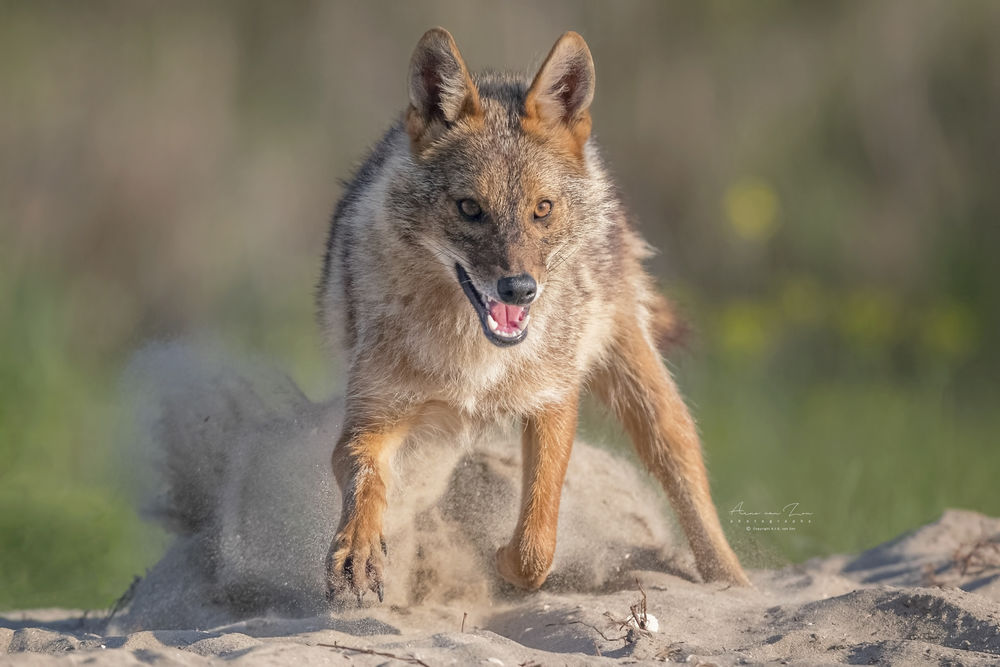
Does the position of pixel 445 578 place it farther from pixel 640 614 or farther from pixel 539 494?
→ pixel 640 614

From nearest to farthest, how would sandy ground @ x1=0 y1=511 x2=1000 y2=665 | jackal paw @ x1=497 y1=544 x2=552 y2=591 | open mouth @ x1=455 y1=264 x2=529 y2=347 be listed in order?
sandy ground @ x1=0 y1=511 x2=1000 y2=665 < open mouth @ x1=455 y1=264 x2=529 y2=347 < jackal paw @ x1=497 y1=544 x2=552 y2=591

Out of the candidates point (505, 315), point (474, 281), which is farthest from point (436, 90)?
point (505, 315)

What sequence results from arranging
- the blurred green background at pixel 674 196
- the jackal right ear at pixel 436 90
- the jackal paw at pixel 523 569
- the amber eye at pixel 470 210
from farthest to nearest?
the blurred green background at pixel 674 196 → the jackal paw at pixel 523 569 → the jackal right ear at pixel 436 90 → the amber eye at pixel 470 210

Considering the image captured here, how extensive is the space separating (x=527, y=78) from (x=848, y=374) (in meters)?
6.42

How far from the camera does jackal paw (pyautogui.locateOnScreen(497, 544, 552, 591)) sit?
17.2 ft

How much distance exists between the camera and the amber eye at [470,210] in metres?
4.87

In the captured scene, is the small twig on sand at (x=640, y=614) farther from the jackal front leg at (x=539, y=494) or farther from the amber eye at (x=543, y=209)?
the amber eye at (x=543, y=209)

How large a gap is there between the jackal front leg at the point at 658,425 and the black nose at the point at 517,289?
65.5 inches

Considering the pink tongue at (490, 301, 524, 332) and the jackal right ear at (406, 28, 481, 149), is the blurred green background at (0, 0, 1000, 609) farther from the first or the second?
the pink tongue at (490, 301, 524, 332)

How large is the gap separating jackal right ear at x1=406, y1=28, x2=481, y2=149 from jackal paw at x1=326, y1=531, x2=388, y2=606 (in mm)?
1659

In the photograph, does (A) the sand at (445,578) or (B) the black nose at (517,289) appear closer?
(A) the sand at (445,578)
